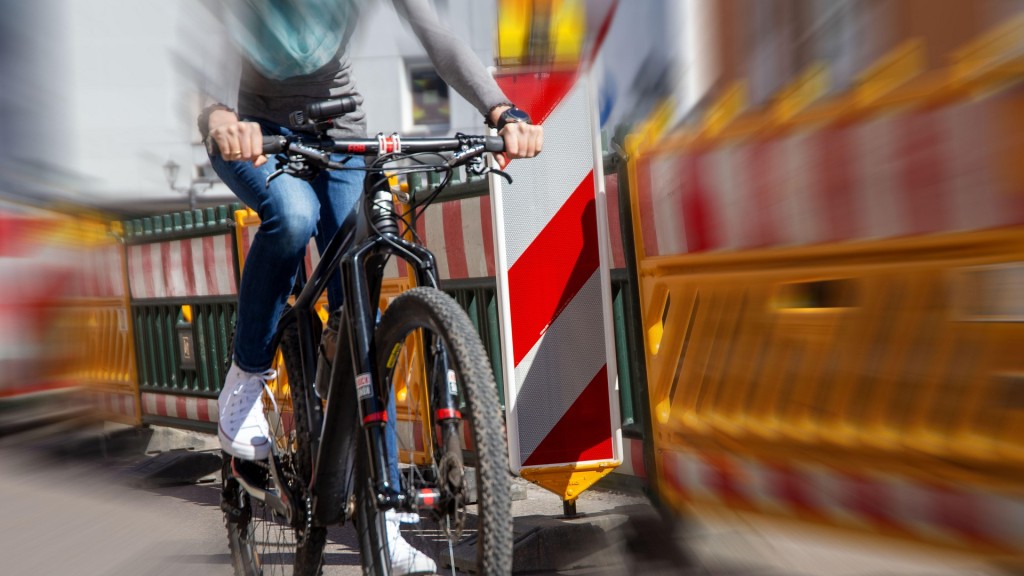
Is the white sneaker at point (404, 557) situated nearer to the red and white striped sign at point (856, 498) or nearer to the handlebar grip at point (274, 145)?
the handlebar grip at point (274, 145)

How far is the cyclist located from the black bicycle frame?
91 mm

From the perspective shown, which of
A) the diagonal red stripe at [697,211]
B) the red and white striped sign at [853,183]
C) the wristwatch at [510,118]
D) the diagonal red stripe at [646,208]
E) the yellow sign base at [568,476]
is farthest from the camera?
the diagonal red stripe at [646,208]

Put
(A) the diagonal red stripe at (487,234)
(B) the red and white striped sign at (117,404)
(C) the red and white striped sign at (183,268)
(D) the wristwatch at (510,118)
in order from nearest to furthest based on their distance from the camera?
(D) the wristwatch at (510,118) → (A) the diagonal red stripe at (487,234) → (C) the red and white striped sign at (183,268) → (B) the red and white striped sign at (117,404)

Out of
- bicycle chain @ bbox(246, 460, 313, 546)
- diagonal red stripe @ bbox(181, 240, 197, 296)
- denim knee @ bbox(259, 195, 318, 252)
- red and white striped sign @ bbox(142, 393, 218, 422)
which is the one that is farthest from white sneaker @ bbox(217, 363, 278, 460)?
diagonal red stripe @ bbox(181, 240, 197, 296)

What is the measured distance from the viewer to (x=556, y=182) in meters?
3.99

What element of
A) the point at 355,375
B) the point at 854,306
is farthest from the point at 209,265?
the point at 854,306

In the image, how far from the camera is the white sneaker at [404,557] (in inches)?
104

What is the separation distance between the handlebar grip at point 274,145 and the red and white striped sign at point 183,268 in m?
4.50

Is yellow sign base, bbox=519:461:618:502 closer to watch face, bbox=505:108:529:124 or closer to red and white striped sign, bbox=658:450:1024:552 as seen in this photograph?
red and white striped sign, bbox=658:450:1024:552

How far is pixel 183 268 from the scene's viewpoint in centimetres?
754

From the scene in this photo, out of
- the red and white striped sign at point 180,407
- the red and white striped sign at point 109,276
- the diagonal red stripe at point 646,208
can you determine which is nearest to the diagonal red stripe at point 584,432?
the diagonal red stripe at point 646,208

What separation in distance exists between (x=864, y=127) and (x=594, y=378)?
4.89 ft

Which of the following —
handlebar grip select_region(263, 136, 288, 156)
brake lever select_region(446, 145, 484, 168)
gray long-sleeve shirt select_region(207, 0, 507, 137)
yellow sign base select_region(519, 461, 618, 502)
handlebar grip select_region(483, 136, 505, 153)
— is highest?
gray long-sleeve shirt select_region(207, 0, 507, 137)

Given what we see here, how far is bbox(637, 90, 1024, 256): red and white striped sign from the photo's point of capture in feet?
8.03
